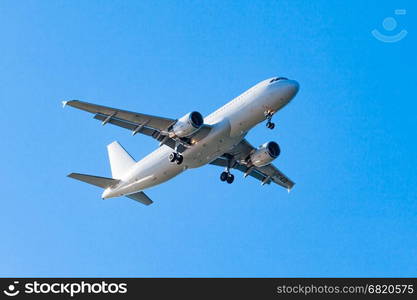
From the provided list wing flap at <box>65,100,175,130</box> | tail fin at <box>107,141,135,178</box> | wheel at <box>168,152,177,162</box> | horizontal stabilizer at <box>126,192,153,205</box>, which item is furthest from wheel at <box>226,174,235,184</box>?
tail fin at <box>107,141,135,178</box>

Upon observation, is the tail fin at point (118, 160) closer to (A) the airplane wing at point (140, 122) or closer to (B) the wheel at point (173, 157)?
(A) the airplane wing at point (140, 122)

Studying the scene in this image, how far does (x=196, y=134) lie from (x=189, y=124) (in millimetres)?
1104

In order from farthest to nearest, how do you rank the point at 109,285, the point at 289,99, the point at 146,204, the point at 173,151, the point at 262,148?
the point at 146,204
the point at 262,148
the point at 173,151
the point at 289,99
the point at 109,285

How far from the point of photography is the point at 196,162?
167 ft

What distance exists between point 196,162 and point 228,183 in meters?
5.90

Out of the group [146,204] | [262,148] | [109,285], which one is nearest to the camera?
[109,285]

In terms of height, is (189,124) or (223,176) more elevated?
(223,176)

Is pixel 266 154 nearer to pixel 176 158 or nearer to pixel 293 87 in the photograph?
pixel 293 87

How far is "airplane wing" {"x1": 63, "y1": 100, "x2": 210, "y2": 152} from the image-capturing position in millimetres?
49625

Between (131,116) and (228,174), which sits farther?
(228,174)

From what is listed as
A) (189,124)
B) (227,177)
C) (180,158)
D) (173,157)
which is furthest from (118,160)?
(189,124)

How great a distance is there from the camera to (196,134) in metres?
A: 49.5

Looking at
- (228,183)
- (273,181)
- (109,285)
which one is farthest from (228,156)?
(109,285)

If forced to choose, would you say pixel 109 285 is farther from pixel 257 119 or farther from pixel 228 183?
pixel 228 183
